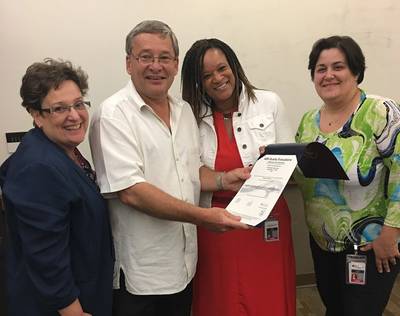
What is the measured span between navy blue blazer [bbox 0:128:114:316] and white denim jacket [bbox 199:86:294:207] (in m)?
0.56

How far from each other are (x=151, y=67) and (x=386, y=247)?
118 centimetres

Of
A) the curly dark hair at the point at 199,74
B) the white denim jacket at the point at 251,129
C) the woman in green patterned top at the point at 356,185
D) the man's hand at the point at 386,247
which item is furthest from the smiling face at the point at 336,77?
the man's hand at the point at 386,247

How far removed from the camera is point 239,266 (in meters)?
1.63

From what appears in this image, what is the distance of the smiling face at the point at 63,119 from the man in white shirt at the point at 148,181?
0.37 feet

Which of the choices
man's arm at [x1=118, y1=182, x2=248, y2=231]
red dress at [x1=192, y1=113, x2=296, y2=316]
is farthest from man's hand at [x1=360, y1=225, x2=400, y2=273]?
man's arm at [x1=118, y1=182, x2=248, y2=231]

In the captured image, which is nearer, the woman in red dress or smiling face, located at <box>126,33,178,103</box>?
smiling face, located at <box>126,33,178,103</box>

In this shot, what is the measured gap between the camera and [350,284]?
1583mm

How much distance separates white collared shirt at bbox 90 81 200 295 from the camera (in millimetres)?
1329

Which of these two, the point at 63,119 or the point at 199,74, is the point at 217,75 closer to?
the point at 199,74

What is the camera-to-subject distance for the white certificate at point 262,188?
128 centimetres

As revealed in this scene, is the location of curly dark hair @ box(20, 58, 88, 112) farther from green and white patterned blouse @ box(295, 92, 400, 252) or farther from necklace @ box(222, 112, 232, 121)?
green and white patterned blouse @ box(295, 92, 400, 252)

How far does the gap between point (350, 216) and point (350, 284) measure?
0.31 metres

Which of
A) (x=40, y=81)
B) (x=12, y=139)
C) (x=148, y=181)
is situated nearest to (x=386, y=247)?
(x=148, y=181)

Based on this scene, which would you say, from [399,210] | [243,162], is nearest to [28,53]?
[243,162]
